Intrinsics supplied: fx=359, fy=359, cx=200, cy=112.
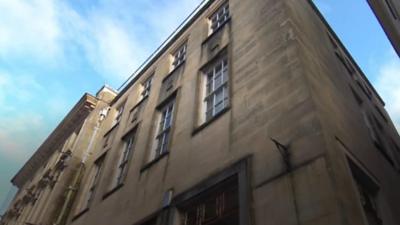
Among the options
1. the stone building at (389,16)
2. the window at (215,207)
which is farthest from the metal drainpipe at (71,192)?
the stone building at (389,16)

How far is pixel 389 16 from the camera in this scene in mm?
12500

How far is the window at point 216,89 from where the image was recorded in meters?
9.77

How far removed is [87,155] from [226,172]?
1197 cm

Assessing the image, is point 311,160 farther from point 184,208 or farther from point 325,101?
point 184,208

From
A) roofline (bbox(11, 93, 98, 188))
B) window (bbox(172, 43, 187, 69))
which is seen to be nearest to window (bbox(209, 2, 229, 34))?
window (bbox(172, 43, 187, 69))

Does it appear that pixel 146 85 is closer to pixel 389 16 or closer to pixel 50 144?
pixel 389 16

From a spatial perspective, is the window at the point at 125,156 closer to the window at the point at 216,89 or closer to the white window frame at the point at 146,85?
the white window frame at the point at 146,85

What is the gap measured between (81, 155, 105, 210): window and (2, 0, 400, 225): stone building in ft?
0.21

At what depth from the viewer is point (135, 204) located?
1005 cm

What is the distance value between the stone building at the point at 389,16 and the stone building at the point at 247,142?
185 cm

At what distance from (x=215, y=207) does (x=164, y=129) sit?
5.03 metres

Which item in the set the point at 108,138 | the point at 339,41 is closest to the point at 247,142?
the point at 339,41

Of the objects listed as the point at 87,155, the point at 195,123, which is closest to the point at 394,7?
the point at 195,123

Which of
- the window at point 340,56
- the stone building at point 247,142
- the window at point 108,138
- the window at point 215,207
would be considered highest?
the window at point 340,56
